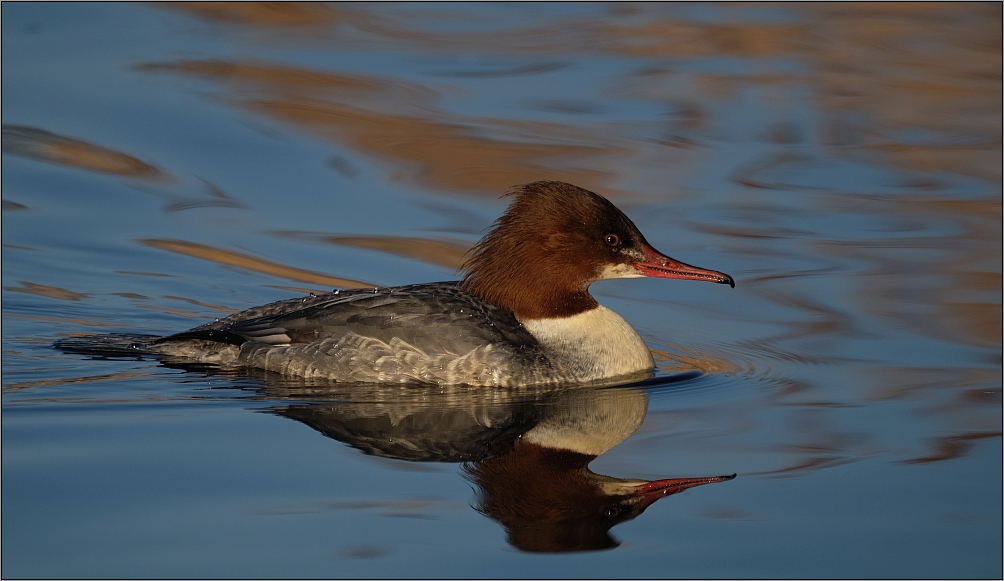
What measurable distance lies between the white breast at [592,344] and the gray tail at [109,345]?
252 centimetres

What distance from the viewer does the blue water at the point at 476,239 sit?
603 centimetres

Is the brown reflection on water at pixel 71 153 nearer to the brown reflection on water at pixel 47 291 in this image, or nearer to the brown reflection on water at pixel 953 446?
the brown reflection on water at pixel 47 291

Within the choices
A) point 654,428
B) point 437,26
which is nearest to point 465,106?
point 437,26

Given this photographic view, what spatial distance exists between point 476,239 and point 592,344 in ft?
10.4

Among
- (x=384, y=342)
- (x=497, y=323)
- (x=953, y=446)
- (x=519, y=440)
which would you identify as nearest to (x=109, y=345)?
(x=384, y=342)

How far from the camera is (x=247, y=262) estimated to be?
1109 cm

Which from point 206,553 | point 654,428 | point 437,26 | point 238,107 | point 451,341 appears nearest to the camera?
point 206,553

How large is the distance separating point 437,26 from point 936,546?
1324 centimetres

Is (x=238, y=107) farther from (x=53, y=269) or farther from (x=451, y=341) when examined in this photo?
(x=451, y=341)

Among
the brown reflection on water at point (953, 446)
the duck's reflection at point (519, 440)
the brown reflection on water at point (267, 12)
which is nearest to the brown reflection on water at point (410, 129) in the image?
the brown reflection on water at point (267, 12)

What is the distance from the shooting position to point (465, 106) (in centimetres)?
1496

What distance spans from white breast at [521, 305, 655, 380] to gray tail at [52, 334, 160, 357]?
2.52 meters

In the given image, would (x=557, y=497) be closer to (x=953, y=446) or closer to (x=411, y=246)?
(x=953, y=446)

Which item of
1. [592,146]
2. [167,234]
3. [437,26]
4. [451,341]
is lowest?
[451,341]
